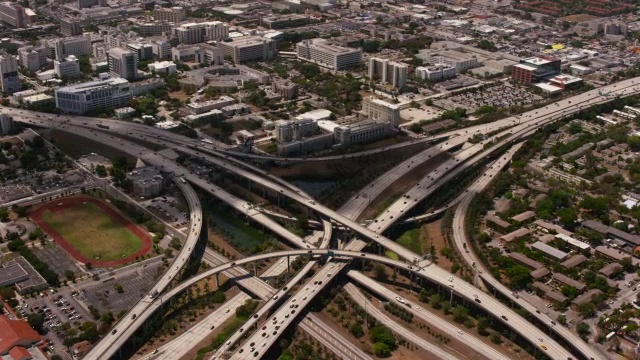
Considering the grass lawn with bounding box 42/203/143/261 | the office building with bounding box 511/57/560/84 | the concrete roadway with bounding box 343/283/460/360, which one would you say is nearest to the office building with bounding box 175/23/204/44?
the office building with bounding box 511/57/560/84

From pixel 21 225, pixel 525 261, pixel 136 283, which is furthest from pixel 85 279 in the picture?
pixel 525 261

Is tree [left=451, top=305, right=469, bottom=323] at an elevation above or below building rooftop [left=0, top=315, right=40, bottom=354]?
below

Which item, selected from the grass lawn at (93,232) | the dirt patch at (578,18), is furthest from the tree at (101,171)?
the dirt patch at (578,18)

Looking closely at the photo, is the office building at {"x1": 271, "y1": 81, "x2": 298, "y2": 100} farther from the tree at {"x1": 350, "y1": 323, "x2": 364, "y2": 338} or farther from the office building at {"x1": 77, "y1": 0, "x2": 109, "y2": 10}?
the office building at {"x1": 77, "y1": 0, "x2": 109, "y2": 10}

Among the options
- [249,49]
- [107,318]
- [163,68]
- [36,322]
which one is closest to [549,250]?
[107,318]

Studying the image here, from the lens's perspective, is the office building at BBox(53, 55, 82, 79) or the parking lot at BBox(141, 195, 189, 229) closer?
the parking lot at BBox(141, 195, 189, 229)

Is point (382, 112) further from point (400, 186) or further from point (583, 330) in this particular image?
point (583, 330)

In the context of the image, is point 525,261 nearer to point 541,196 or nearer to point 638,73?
point 541,196
